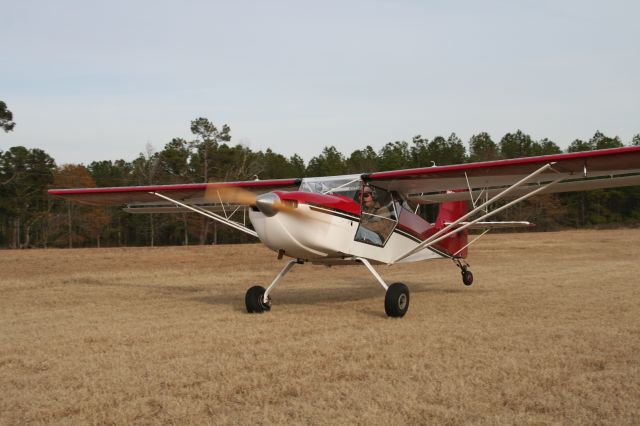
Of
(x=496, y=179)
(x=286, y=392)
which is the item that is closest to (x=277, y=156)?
(x=496, y=179)

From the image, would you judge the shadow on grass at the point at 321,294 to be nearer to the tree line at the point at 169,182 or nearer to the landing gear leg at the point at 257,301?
the landing gear leg at the point at 257,301

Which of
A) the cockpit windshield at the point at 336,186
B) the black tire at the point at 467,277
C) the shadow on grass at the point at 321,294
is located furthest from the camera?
the black tire at the point at 467,277

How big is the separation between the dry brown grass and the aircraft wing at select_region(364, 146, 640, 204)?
7.15ft

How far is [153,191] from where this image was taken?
12.0m

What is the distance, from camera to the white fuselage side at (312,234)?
27.1ft

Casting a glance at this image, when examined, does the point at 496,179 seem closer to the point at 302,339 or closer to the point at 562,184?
the point at 562,184

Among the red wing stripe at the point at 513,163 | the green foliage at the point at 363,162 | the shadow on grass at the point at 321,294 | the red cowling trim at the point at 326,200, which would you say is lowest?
the shadow on grass at the point at 321,294

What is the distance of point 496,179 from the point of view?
10289mm

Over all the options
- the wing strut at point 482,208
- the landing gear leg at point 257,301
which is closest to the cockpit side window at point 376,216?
the wing strut at point 482,208

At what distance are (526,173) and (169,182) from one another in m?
50.3

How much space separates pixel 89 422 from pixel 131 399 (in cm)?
55

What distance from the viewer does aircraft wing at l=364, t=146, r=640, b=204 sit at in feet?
28.4

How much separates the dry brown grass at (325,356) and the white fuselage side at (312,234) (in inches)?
40.3

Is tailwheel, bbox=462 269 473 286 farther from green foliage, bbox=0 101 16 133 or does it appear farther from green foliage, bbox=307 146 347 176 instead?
green foliage, bbox=307 146 347 176
